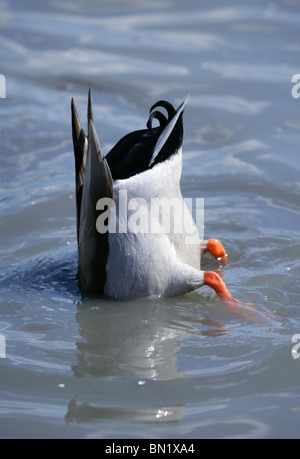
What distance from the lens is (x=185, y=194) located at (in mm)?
6035

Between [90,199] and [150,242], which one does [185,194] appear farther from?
[90,199]

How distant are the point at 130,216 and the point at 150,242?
7.7 inches

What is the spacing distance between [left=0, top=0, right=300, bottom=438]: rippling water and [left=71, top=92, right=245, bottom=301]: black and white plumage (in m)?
0.14

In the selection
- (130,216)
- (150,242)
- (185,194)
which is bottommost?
(150,242)

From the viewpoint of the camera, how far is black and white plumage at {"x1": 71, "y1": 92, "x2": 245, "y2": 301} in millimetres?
4238

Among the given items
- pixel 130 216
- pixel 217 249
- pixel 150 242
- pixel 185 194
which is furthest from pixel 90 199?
pixel 185 194

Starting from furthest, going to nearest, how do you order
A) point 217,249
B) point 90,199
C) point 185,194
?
point 185,194 < point 217,249 < point 90,199

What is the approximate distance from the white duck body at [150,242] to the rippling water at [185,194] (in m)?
0.11

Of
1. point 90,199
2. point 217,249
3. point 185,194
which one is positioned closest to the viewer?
point 90,199

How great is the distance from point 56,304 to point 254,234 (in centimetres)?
→ 164

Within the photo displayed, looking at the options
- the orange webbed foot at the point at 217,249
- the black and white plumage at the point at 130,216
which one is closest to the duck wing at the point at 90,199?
the black and white plumage at the point at 130,216

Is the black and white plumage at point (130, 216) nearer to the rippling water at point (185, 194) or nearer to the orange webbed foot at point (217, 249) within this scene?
the rippling water at point (185, 194)

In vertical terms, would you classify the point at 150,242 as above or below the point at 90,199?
below

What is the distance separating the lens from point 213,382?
140 inches
